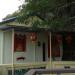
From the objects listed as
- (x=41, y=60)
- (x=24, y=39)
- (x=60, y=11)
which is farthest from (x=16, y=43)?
(x=60, y=11)

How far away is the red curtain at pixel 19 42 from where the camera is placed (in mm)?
19719

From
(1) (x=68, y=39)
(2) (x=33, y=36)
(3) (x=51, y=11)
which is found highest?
(3) (x=51, y=11)

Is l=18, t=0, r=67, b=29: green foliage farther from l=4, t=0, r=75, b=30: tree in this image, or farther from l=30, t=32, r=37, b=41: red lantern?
l=30, t=32, r=37, b=41: red lantern

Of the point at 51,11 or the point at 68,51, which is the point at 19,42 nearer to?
the point at 68,51

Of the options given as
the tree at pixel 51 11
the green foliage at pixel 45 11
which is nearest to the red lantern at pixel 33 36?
the tree at pixel 51 11

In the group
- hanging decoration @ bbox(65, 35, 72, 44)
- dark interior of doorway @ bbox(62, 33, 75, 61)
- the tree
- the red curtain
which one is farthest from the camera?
dark interior of doorway @ bbox(62, 33, 75, 61)

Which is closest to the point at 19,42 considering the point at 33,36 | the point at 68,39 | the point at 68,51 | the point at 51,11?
the point at 33,36

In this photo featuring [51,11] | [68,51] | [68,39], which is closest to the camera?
[51,11]

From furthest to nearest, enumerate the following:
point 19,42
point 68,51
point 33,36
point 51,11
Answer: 1. point 68,51
2. point 19,42
3. point 33,36
4. point 51,11

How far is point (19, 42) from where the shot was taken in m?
20.0

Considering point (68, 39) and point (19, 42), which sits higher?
point (68, 39)

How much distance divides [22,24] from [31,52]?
2.69 metres

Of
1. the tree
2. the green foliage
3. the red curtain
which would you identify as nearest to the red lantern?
the red curtain

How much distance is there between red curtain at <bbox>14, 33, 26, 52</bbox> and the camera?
19.7 m
